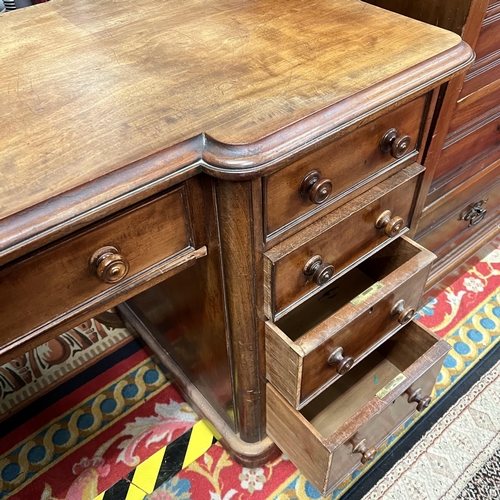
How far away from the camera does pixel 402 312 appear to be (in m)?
0.87

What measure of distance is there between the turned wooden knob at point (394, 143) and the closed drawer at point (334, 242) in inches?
1.9

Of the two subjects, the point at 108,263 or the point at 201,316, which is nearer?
the point at 108,263

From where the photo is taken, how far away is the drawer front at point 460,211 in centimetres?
109

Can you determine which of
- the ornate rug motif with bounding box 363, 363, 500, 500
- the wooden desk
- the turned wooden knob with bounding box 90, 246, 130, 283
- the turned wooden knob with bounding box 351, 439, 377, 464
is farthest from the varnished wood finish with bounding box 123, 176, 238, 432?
the ornate rug motif with bounding box 363, 363, 500, 500

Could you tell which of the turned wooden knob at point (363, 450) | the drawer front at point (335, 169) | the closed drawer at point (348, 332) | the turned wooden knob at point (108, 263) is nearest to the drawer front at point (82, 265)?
the turned wooden knob at point (108, 263)

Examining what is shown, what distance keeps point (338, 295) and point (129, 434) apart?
54 cm

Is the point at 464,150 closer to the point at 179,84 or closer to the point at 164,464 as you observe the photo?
the point at 179,84

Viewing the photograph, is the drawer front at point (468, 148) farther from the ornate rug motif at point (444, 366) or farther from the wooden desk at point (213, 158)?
the ornate rug motif at point (444, 366)

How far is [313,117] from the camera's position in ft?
1.90

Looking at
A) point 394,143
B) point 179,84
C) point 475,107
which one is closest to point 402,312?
point 394,143

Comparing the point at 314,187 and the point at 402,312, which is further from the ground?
the point at 314,187

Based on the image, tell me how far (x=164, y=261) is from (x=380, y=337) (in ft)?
1.44

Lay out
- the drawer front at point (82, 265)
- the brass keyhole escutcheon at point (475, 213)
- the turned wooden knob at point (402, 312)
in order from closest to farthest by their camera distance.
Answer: the drawer front at point (82, 265), the turned wooden knob at point (402, 312), the brass keyhole escutcheon at point (475, 213)

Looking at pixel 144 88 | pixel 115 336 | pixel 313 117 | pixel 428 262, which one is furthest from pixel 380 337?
pixel 115 336
